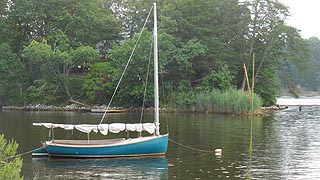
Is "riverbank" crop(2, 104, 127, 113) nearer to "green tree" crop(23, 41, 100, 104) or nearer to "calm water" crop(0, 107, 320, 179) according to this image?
"green tree" crop(23, 41, 100, 104)

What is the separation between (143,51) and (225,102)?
43.3 ft

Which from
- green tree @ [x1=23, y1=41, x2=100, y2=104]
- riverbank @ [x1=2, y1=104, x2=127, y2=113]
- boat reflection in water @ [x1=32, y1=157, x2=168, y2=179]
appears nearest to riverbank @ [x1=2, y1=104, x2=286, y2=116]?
riverbank @ [x1=2, y1=104, x2=127, y2=113]

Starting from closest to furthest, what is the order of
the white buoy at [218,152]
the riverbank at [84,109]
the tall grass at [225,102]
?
the white buoy at [218,152] < the tall grass at [225,102] < the riverbank at [84,109]

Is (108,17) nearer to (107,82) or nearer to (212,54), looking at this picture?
(107,82)

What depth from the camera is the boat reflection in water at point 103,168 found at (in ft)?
72.0

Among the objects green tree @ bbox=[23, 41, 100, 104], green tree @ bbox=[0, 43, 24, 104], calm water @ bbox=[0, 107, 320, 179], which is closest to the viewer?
calm water @ bbox=[0, 107, 320, 179]

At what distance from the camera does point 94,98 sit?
68625 mm

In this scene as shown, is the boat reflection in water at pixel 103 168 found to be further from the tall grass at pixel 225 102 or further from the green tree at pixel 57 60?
the green tree at pixel 57 60

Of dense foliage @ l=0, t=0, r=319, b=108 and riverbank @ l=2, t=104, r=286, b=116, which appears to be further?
dense foliage @ l=0, t=0, r=319, b=108

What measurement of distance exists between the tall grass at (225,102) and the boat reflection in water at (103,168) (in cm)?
3084

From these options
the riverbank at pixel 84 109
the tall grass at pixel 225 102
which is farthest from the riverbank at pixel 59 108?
the tall grass at pixel 225 102

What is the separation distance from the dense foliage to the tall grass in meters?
1.83

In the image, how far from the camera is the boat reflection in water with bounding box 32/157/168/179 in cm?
2194

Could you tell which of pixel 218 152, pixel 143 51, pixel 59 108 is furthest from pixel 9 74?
pixel 218 152
